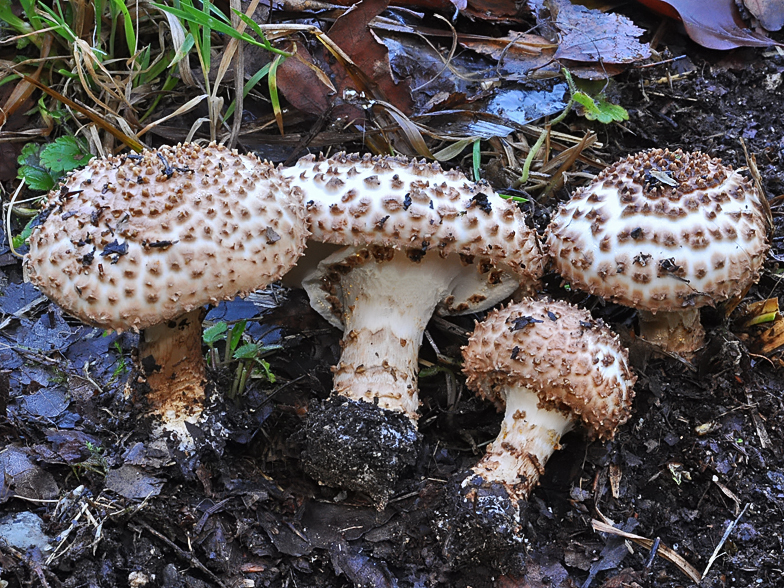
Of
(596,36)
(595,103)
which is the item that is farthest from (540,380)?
(596,36)

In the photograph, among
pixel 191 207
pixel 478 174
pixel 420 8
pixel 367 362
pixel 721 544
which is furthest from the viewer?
pixel 420 8

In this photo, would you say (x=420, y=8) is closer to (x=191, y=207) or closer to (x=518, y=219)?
(x=518, y=219)

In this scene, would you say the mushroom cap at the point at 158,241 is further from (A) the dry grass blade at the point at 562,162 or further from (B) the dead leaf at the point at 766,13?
(B) the dead leaf at the point at 766,13

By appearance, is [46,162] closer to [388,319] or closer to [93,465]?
[93,465]

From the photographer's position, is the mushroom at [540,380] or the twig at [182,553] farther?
the mushroom at [540,380]

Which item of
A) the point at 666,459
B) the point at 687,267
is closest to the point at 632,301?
the point at 687,267

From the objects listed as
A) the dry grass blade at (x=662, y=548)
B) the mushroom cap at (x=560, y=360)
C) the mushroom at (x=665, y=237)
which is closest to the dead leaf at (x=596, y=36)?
the mushroom at (x=665, y=237)
